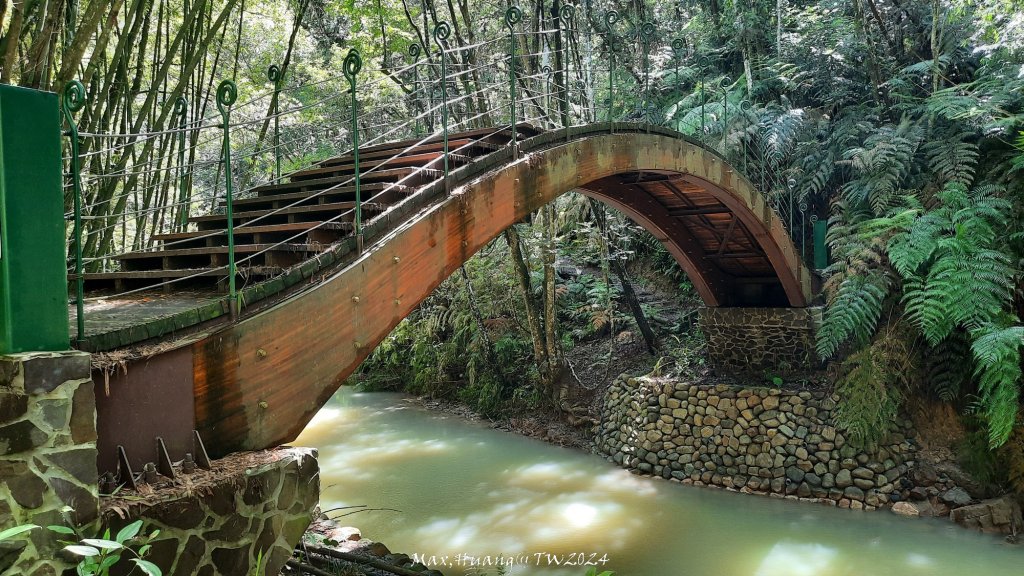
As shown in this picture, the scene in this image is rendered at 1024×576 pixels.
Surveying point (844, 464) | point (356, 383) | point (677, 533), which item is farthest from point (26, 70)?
point (356, 383)

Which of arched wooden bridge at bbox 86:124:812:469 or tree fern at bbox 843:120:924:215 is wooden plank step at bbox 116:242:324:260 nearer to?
arched wooden bridge at bbox 86:124:812:469

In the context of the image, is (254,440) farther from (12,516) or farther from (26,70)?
(26,70)

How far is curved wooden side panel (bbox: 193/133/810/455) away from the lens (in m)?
2.90

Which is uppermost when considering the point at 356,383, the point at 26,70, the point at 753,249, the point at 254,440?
the point at 26,70

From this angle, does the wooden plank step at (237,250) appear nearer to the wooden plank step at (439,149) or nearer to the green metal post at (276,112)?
the green metal post at (276,112)

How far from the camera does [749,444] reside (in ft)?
28.3

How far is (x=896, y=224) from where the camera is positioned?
7.64 meters

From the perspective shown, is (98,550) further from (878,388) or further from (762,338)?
(762,338)

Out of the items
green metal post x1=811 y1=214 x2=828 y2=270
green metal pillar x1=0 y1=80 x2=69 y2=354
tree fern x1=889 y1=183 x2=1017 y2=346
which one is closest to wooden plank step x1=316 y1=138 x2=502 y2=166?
green metal pillar x1=0 y1=80 x2=69 y2=354

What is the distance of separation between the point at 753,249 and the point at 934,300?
2637 mm

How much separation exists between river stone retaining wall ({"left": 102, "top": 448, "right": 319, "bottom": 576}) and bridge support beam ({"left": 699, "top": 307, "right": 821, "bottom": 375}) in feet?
25.3

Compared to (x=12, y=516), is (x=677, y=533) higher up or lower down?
lower down

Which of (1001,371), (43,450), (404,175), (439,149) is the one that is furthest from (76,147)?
(1001,371)

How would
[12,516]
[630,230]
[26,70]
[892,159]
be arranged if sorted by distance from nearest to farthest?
1. [12,516]
2. [26,70]
3. [892,159]
4. [630,230]
